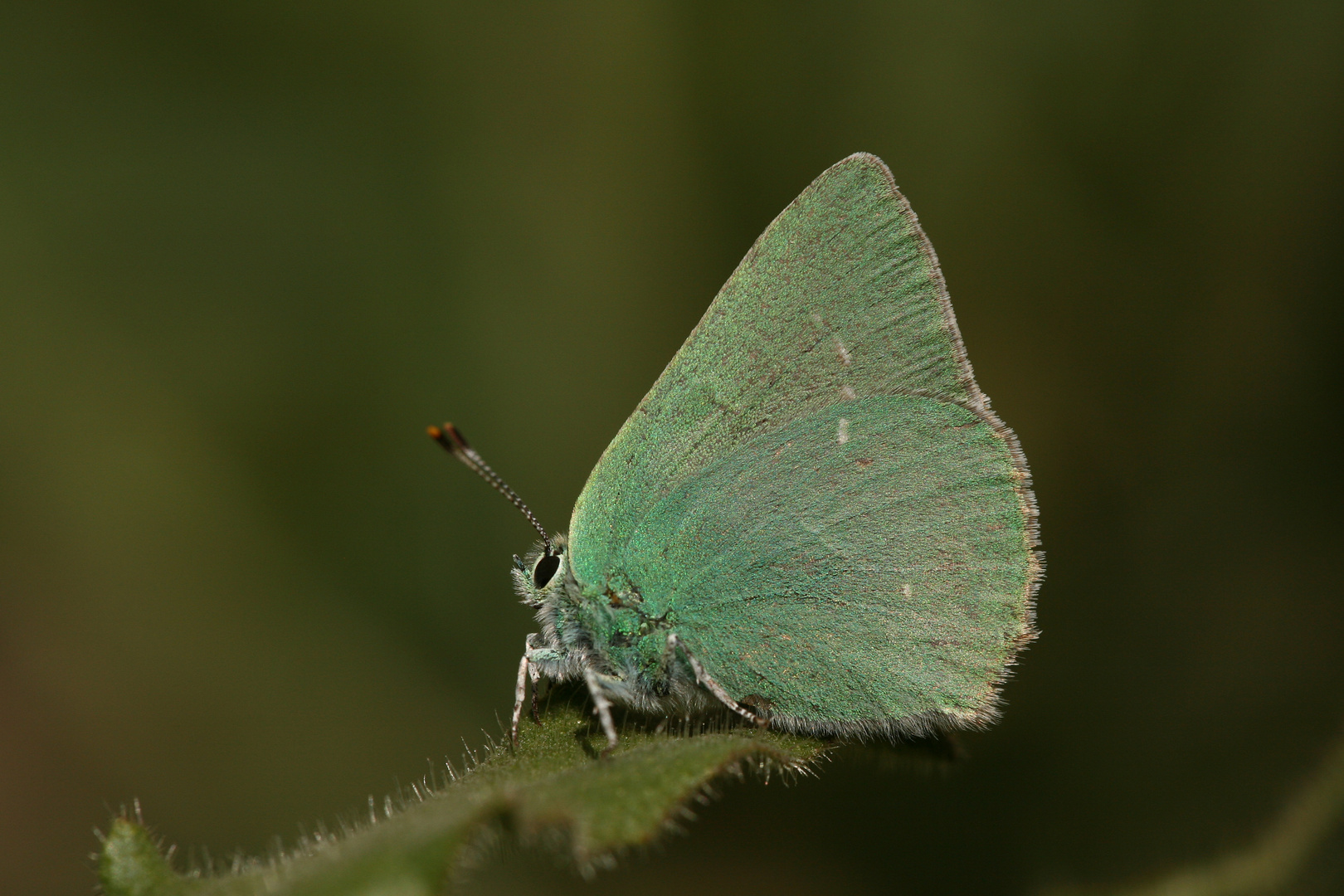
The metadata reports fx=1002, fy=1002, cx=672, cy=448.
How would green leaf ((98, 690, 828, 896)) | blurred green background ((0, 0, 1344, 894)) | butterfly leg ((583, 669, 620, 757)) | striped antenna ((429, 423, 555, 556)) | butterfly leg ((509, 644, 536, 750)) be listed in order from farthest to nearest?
blurred green background ((0, 0, 1344, 894)), striped antenna ((429, 423, 555, 556)), butterfly leg ((509, 644, 536, 750)), butterfly leg ((583, 669, 620, 757)), green leaf ((98, 690, 828, 896))

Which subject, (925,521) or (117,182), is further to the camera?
(117,182)

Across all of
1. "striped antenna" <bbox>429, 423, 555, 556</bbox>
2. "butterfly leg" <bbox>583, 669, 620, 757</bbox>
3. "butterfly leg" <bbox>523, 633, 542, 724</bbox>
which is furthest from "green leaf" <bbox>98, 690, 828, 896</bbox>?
"striped antenna" <bbox>429, 423, 555, 556</bbox>

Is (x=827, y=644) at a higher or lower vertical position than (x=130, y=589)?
lower

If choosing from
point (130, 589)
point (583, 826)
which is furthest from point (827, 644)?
point (130, 589)

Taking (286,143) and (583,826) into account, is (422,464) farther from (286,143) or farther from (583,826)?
(583,826)

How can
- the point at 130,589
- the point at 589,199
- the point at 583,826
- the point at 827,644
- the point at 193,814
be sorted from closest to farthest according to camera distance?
the point at 583,826
the point at 827,644
the point at 193,814
the point at 130,589
the point at 589,199

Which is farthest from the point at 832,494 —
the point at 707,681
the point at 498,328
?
the point at 498,328

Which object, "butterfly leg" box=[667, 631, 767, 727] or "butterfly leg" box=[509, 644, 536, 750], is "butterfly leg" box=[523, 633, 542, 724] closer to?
"butterfly leg" box=[509, 644, 536, 750]
